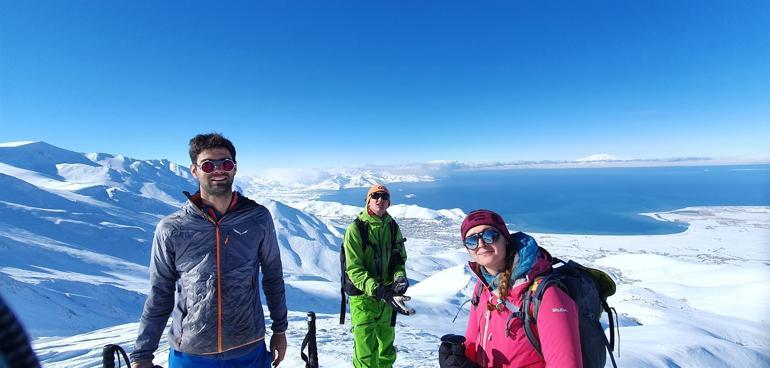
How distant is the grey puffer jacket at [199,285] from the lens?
11.3 ft

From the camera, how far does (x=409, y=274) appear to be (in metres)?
Answer: 70.4

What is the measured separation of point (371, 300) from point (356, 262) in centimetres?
67

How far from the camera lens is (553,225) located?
13988 centimetres

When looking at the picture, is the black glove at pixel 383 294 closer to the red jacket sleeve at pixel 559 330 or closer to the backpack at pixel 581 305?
the backpack at pixel 581 305

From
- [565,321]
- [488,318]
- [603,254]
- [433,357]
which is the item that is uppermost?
[565,321]

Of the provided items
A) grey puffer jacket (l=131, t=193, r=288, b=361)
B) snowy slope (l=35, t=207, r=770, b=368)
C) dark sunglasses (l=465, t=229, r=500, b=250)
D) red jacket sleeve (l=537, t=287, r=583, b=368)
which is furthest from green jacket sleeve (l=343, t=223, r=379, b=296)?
snowy slope (l=35, t=207, r=770, b=368)

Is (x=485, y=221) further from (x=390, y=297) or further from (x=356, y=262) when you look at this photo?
(x=356, y=262)

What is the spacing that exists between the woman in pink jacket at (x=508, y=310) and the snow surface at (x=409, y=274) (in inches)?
111

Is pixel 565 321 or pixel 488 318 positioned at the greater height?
pixel 565 321

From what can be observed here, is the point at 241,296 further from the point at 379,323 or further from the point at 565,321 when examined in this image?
the point at 565,321

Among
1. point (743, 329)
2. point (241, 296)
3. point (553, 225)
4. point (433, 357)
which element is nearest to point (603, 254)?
point (553, 225)

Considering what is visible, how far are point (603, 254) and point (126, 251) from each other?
12265 cm

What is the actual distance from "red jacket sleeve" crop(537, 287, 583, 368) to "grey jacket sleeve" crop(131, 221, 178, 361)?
3.53 meters

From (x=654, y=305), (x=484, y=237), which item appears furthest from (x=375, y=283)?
(x=654, y=305)
